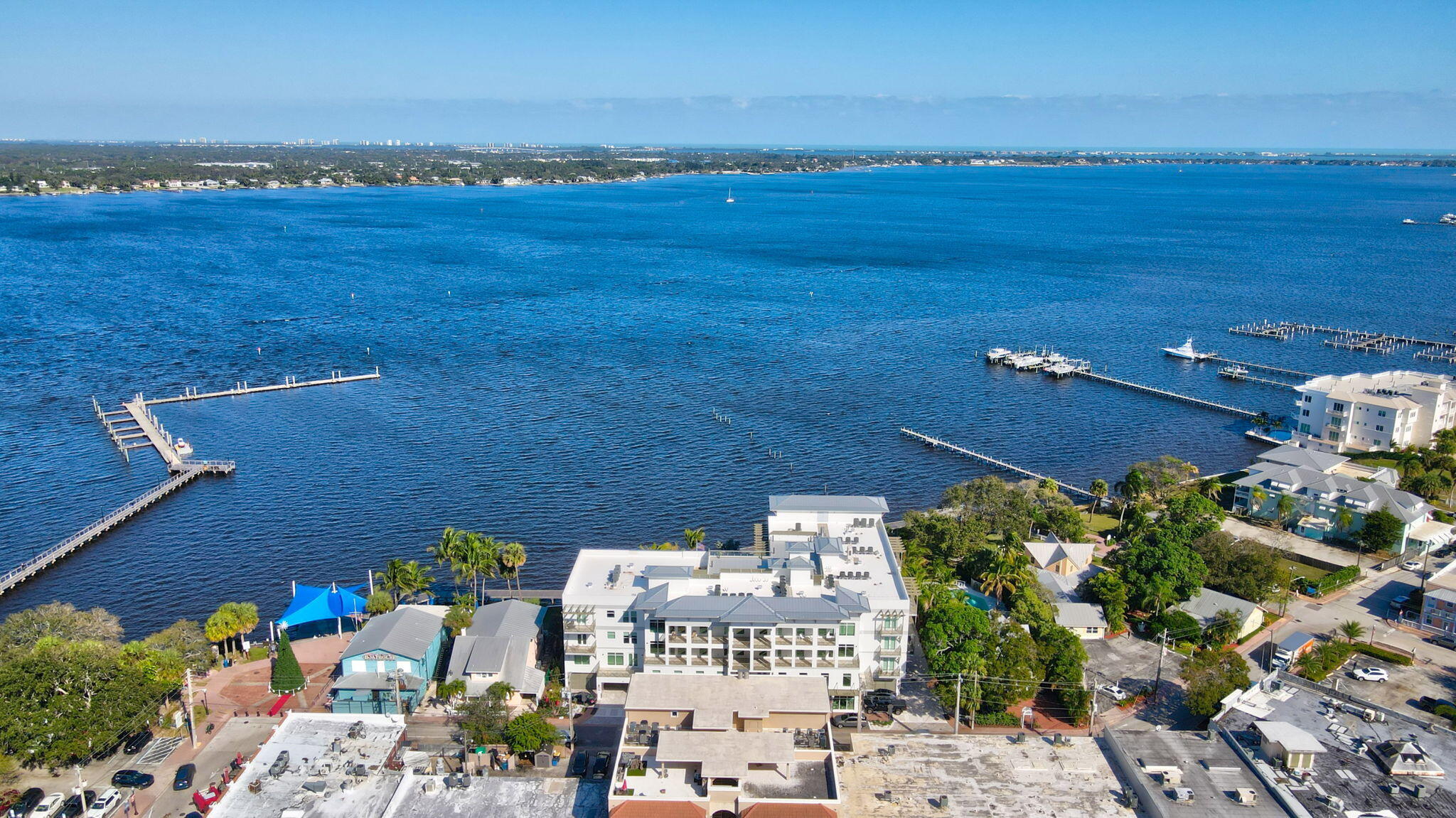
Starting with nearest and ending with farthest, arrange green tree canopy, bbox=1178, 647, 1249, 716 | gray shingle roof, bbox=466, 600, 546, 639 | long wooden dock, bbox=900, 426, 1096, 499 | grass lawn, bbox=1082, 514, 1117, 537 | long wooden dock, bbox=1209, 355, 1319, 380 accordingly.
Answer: green tree canopy, bbox=1178, 647, 1249, 716 → gray shingle roof, bbox=466, 600, 546, 639 → grass lawn, bbox=1082, 514, 1117, 537 → long wooden dock, bbox=900, 426, 1096, 499 → long wooden dock, bbox=1209, 355, 1319, 380

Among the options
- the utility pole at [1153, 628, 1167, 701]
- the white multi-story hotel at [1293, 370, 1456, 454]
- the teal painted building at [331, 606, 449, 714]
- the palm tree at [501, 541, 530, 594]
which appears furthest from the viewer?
the white multi-story hotel at [1293, 370, 1456, 454]

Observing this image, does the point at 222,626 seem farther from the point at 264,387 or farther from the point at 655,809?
the point at 264,387

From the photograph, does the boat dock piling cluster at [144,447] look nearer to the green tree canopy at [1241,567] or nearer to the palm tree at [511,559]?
the palm tree at [511,559]

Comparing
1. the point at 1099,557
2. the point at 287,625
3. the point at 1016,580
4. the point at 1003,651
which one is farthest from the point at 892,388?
the point at 287,625

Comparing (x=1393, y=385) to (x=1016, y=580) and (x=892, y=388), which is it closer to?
(x=892, y=388)

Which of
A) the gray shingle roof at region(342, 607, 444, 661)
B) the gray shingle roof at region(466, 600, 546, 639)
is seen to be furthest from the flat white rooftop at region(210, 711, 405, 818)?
the gray shingle roof at region(466, 600, 546, 639)

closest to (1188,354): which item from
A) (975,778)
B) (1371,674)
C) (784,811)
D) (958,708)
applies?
(1371,674)

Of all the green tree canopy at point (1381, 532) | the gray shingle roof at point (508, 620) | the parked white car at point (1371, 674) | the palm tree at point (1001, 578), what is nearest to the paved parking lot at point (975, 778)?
the palm tree at point (1001, 578)

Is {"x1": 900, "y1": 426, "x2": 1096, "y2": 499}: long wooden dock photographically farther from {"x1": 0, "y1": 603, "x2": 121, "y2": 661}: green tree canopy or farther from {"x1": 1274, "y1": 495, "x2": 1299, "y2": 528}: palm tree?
{"x1": 0, "y1": 603, "x2": 121, "y2": 661}: green tree canopy
